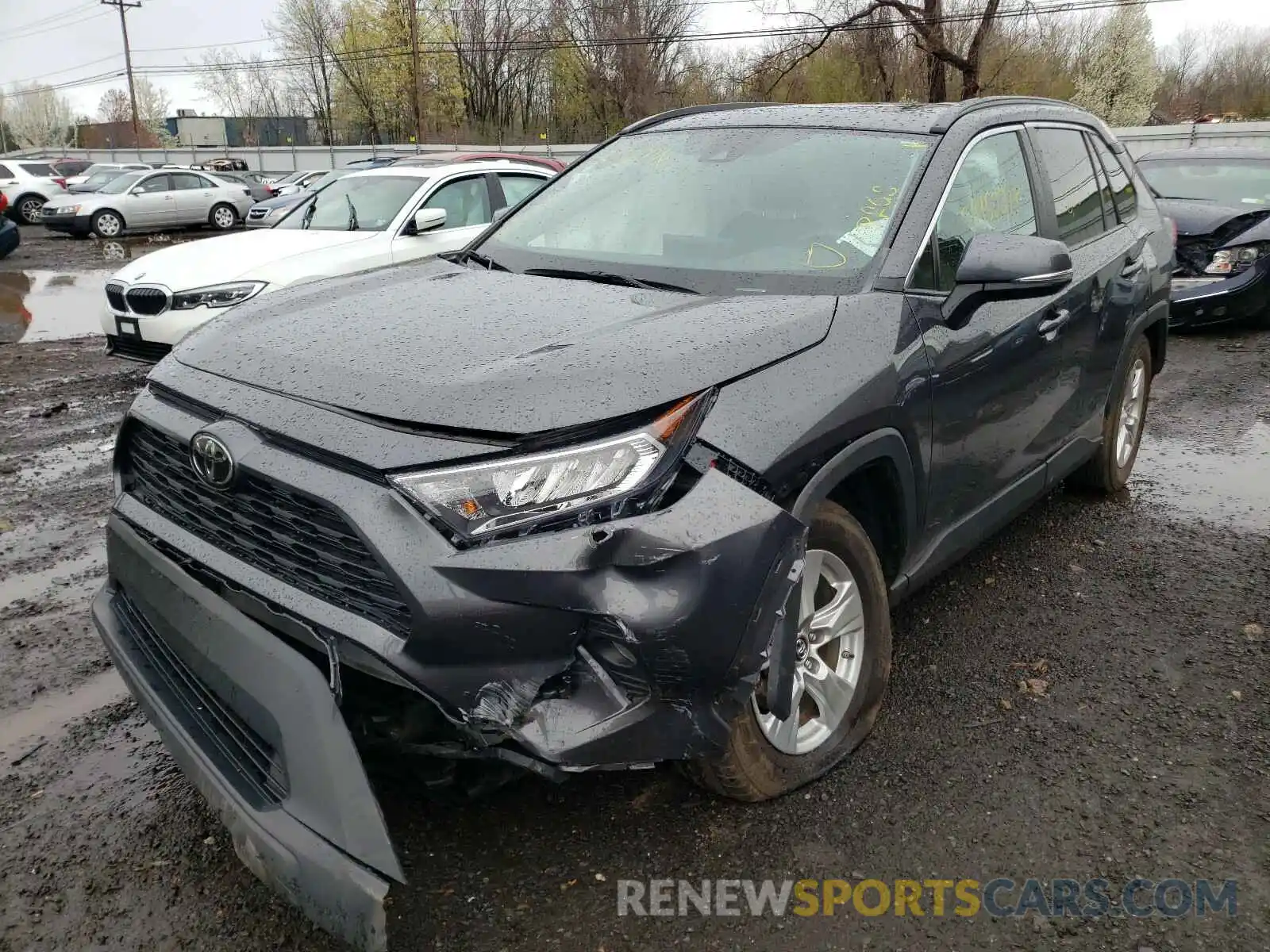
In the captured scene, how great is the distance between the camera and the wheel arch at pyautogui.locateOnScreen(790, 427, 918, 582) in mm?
2438

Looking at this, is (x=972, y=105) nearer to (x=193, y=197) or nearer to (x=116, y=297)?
(x=116, y=297)

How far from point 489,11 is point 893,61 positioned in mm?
32524

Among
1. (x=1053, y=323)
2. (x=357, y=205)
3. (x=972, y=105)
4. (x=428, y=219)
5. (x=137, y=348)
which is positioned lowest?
(x=137, y=348)

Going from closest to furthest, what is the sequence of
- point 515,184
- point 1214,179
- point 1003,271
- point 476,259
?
point 1003,271, point 476,259, point 515,184, point 1214,179

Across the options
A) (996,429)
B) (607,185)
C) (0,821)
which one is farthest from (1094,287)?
(0,821)

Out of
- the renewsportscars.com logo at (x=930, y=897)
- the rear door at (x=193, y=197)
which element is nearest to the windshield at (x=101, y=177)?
the rear door at (x=193, y=197)

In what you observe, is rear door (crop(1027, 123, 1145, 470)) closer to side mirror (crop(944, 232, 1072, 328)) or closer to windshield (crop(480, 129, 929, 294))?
side mirror (crop(944, 232, 1072, 328))

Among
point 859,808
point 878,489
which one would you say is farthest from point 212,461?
point 859,808

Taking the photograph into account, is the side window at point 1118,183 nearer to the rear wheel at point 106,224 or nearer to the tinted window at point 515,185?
the tinted window at point 515,185

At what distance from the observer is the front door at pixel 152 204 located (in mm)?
22688

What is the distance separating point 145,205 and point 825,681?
2425 cm

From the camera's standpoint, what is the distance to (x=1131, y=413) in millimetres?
5039

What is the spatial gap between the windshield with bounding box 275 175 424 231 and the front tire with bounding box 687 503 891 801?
20.4 feet

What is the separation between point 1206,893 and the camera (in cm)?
237
